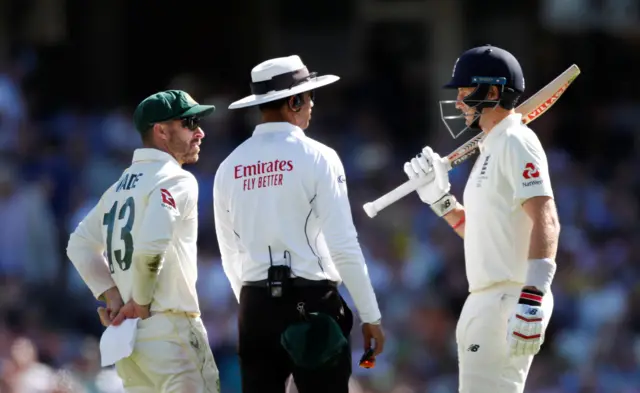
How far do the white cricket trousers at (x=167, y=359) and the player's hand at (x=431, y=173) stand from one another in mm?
1190

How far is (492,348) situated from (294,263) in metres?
0.85

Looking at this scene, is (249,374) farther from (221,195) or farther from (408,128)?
(408,128)

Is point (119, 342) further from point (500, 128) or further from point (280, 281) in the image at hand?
point (500, 128)

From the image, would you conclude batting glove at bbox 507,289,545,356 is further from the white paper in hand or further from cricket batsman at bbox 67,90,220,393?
the white paper in hand

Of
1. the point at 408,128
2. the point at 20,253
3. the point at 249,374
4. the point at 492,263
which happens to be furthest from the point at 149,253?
the point at 408,128

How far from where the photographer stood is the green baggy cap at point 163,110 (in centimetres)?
620

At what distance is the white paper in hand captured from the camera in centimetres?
602

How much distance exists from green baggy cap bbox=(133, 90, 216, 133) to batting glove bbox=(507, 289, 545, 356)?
62.9 inches

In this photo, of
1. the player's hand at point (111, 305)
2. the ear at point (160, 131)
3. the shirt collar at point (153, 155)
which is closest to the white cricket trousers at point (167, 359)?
the player's hand at point (111, 305)

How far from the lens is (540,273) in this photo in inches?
221

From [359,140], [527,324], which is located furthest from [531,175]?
[359,140]

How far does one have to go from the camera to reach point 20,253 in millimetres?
10992

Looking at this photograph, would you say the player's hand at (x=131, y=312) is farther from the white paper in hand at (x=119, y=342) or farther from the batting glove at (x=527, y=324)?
the batting glove at (x=527, y=324)

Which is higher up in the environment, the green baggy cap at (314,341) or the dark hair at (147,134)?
the dark hair at (147,134)
